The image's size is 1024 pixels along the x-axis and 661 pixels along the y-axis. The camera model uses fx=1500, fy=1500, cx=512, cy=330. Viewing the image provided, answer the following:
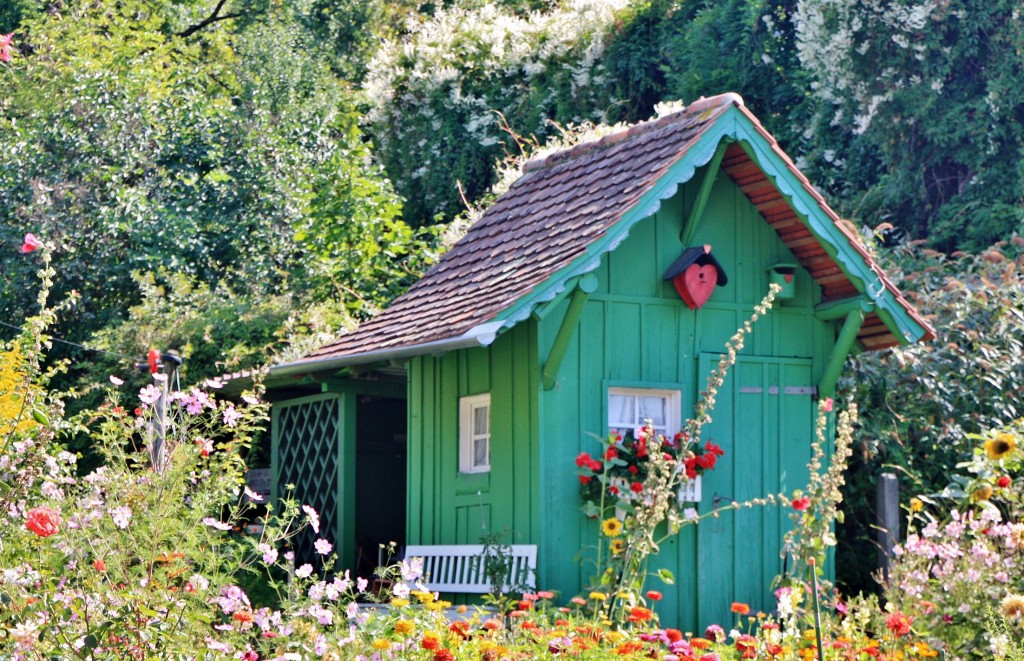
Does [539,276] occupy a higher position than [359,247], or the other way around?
[359,247]

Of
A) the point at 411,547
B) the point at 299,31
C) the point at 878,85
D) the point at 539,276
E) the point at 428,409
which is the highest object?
the point at 299,31

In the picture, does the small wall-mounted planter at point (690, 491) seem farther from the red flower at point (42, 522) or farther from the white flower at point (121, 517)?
the red flower at point (42, 522)

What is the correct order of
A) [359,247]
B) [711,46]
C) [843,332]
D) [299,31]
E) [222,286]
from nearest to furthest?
1. [843,332]
2. [359,247]
3. [222,286]
4. [711,46]
5. [299,31]

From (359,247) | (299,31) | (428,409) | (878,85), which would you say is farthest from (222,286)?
(299,31)

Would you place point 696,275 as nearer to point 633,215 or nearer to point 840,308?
point 633,215

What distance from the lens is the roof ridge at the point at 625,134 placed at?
10312mm

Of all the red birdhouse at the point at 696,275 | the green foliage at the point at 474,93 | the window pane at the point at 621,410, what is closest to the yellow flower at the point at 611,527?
the window pane at the point at 621,410

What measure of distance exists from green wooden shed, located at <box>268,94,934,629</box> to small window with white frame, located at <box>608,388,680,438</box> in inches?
0.5

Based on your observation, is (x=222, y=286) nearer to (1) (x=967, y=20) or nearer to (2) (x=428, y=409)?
(2) (x=428, y=409)

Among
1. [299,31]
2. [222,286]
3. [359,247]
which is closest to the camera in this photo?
[359,247]

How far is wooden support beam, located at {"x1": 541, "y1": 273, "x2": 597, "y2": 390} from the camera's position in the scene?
961cm

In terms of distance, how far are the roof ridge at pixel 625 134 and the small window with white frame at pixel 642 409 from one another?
2.02 meters

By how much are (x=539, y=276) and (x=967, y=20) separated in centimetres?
1050

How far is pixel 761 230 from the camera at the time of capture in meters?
10.9
